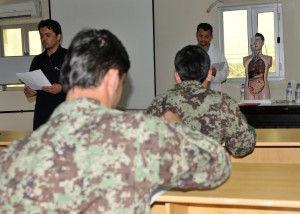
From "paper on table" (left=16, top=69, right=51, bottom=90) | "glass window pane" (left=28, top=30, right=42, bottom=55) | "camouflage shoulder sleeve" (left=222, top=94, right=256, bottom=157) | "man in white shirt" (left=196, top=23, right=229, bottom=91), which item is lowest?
"camouflage shoulder sleeve" (left=222, top=94, right=256, bottom=157)

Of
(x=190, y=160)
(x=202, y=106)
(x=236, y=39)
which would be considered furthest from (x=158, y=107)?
(x=236, y=39)

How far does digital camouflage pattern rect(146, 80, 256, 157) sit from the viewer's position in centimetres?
190

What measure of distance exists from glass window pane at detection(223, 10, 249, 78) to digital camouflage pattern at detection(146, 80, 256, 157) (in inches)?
141

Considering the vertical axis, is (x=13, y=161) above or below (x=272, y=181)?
above

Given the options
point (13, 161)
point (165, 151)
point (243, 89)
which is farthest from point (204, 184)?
point (243, 89)

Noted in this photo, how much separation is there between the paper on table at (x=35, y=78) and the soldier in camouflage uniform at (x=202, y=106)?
51.0 inches

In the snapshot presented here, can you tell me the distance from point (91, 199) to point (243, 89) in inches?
169

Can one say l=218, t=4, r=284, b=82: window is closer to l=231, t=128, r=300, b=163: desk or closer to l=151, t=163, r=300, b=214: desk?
l=231, t=128, r=300, b=163: desk

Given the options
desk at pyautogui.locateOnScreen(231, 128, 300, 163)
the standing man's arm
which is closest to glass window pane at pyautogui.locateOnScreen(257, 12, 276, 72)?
the standing man's arm

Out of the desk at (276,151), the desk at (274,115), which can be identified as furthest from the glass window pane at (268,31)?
the desk at (276,151)

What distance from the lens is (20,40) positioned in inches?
252

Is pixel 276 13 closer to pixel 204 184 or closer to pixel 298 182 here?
pixel 298 182

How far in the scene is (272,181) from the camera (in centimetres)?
163

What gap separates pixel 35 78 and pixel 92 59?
7.09 feet
